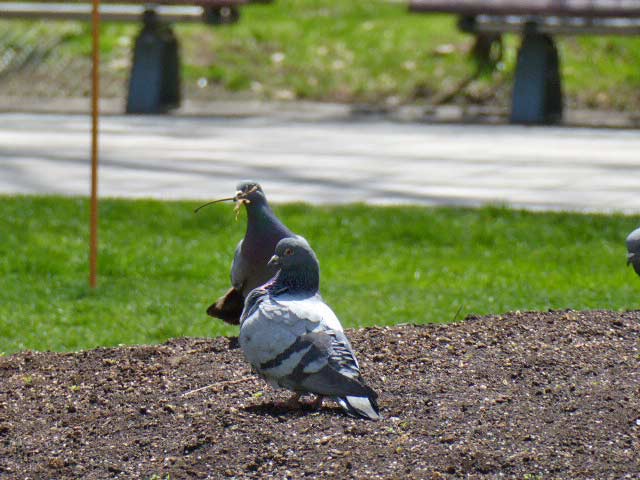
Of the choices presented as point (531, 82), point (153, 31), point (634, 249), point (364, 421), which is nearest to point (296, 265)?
point (364, 421)

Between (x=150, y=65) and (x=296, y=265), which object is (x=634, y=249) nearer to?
(x=296, y=265)

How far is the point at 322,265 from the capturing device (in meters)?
6.59

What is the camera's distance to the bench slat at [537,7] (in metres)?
11.3

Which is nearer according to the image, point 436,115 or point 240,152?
point 240,152

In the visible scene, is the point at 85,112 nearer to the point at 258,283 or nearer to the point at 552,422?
the point at 258,283

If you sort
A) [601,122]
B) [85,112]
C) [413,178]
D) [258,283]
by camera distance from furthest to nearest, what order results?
[85,112] → [601,122] → [413,178] → [258,283]

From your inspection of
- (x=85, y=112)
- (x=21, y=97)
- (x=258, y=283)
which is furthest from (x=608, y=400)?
(x=21, y=97)

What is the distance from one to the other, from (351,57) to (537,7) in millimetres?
3102

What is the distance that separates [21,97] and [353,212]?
7281mm

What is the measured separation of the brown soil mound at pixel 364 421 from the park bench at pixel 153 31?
7.75 meters

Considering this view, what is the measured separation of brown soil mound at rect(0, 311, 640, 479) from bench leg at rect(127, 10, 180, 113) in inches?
306

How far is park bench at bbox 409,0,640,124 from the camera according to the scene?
11.4m

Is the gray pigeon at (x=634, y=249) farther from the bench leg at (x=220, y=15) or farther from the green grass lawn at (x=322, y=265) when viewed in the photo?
the bench leg at (x=220, y=15)

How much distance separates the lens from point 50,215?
7512 millimetres
